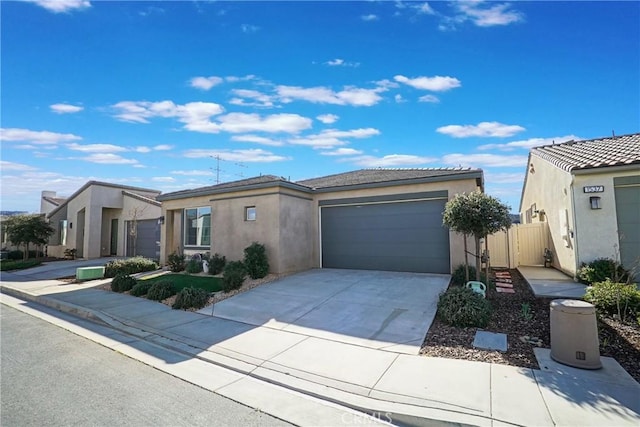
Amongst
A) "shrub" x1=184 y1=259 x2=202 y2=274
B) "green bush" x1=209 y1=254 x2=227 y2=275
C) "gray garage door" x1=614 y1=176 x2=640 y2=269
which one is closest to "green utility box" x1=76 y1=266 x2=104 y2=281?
"shrub" x1=184 y1=259 x2=202 y2=274

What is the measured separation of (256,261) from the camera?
11047 mm

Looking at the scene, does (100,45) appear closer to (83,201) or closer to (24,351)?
(24,351)

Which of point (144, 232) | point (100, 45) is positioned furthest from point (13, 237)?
point (100, 45)

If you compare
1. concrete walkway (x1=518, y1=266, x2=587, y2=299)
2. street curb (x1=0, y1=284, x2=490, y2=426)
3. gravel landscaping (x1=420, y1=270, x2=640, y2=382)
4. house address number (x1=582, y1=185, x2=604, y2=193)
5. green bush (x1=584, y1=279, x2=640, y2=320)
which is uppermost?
house address number (x1=582, y1=185, x2=604, y2=193)

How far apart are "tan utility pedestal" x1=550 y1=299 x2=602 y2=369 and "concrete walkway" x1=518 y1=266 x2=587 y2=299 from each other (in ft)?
10.8

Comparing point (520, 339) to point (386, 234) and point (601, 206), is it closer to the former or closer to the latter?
point (601, 206)

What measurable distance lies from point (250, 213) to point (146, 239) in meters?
12.1

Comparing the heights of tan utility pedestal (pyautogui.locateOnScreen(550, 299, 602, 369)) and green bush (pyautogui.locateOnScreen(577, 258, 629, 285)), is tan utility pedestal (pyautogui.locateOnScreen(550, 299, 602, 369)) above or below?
below

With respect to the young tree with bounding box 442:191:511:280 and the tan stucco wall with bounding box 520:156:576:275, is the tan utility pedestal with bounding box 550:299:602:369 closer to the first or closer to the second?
the young tree with bounding box 442:191:511:280

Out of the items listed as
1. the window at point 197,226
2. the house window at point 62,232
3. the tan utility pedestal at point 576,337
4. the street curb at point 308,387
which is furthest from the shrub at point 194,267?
the house window at point 62,232

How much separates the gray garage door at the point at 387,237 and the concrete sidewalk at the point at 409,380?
620 centimetres

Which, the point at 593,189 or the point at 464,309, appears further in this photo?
the point at 593,189

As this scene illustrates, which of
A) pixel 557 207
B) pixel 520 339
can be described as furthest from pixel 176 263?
pixel 557 207

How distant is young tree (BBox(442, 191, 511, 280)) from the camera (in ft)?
24.8
